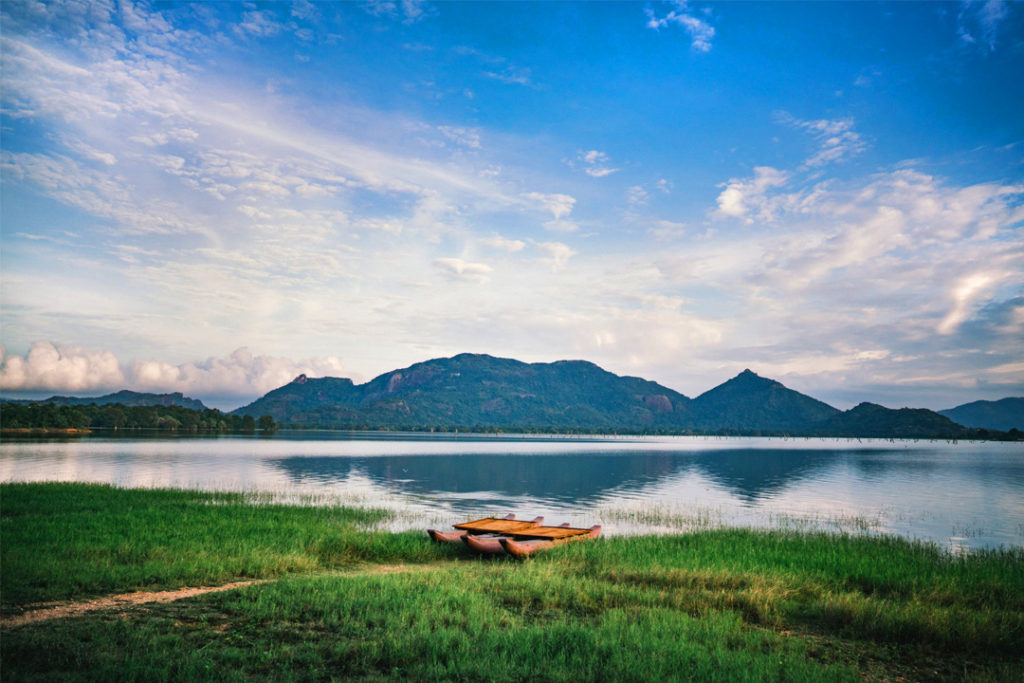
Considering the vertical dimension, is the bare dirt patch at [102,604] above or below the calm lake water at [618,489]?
above

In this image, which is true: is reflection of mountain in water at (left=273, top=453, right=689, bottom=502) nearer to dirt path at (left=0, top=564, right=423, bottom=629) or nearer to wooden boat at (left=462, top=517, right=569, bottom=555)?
wooden boat at (left=462, top=517, right=569, bottom=555)

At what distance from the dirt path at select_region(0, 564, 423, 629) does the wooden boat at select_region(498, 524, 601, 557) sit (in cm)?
860

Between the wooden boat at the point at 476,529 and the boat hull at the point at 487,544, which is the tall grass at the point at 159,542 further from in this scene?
the boat hull at the point at 487,544

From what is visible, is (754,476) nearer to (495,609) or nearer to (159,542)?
(495,609)

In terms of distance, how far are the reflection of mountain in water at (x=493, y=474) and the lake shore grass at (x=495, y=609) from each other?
26.3m

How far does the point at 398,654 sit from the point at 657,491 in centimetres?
4673

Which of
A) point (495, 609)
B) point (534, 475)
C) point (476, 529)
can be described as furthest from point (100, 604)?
point (534, 475)

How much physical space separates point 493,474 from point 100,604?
56.1 m

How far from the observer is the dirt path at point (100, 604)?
12.4 meters

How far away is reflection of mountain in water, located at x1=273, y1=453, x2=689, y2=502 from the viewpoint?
175 feet

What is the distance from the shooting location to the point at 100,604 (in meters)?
14.0

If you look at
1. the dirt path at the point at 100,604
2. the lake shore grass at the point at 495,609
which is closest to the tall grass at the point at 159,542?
the lake shore grass at the point at 495,609

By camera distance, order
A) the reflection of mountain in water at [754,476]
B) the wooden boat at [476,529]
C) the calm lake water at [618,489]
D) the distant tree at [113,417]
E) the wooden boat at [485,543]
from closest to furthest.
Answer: the wooden boat at [485,543] < the wooden boat at [476,529] < the calm lake water at [618,489] < the reflection of mountain in water at [754,476] < the distant tree at [113,417]

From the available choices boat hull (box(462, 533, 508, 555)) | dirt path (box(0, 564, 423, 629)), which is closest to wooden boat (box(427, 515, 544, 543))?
boat hull (box(462, 533, 508, 555))
